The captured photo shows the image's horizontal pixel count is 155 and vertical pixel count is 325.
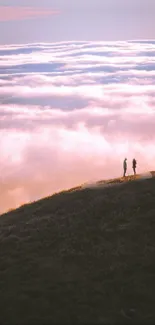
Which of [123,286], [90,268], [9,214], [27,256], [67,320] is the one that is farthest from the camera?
[9,214]

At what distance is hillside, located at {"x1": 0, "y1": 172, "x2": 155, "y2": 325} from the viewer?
29.2 meters

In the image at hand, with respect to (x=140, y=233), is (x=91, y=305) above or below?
below

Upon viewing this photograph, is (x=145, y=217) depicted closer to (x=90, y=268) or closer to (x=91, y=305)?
(x=90, y=268)

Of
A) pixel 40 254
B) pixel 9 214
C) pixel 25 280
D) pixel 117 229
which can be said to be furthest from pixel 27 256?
pixel 9 214

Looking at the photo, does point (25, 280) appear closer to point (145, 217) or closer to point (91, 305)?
point (91, 305)

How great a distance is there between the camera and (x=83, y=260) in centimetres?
3584

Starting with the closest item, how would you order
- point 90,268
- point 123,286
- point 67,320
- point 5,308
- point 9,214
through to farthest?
point 67,320 < point 5,308 < point 123,286 < point 90,268 < point 9,214

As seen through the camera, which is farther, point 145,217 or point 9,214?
point 9,214

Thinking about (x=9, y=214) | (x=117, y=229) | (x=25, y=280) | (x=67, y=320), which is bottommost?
(x=67, y=320)

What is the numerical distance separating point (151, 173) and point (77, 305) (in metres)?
30.8

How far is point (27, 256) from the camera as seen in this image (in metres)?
37.7

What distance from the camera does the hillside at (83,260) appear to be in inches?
1150

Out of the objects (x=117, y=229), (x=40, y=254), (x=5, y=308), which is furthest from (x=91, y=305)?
(x=117, y=229)

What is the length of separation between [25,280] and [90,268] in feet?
14.9
